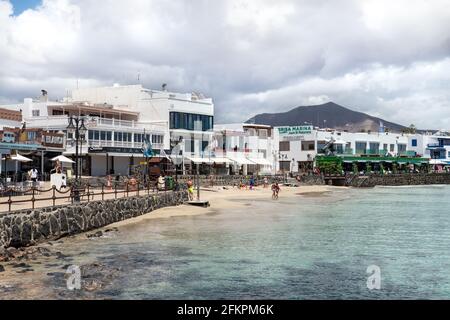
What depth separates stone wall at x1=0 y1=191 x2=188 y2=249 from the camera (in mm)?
20062

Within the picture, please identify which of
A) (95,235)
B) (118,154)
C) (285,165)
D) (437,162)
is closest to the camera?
(95,235)

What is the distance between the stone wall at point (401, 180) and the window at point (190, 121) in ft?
92.9

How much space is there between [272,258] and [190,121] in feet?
159

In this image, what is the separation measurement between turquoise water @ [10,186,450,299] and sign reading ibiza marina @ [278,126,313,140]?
57086mm

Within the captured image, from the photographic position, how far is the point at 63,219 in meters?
24.0

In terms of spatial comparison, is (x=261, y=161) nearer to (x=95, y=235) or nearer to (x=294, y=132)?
(x=294, y=132)

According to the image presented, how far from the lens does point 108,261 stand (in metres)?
18.2

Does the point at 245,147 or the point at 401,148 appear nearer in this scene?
the point at 245,147

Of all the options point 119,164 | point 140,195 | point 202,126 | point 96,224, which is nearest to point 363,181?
point 202,126

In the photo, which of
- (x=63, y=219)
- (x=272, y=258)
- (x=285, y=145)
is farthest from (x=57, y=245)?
(x=285, y=145)

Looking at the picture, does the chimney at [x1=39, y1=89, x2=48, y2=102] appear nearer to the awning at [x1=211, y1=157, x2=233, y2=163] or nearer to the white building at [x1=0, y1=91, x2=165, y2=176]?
the white building at [x1=0, y1=91, x2=165, y2=176]

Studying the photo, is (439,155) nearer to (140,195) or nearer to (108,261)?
(140,195)

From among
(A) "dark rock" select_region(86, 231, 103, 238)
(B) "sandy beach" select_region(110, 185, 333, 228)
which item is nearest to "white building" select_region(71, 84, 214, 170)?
(B) "sandy beach" select_region(110, 185, 333, 228)
